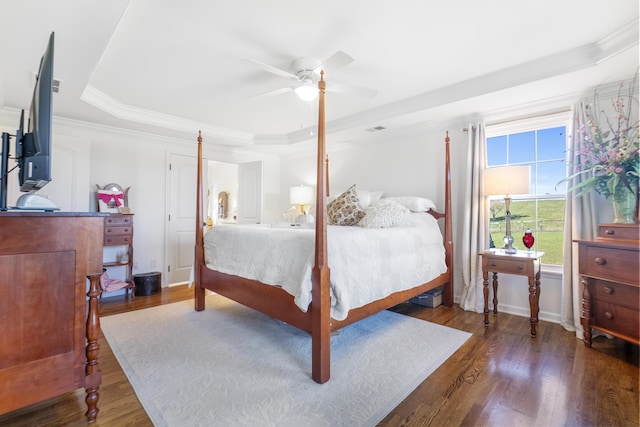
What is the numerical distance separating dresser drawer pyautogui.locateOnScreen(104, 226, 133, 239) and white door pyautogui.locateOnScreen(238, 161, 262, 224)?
2.04 metres

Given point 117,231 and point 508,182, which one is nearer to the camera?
point 508,182

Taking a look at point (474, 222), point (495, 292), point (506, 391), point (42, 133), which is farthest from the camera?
point (474, 222)

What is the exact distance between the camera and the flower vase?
2.17 m

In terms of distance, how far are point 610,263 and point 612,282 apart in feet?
0.59

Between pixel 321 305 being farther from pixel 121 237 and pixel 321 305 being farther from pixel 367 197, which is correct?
pixel 121 237

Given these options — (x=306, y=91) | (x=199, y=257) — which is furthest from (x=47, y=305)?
(x=306, y=91)

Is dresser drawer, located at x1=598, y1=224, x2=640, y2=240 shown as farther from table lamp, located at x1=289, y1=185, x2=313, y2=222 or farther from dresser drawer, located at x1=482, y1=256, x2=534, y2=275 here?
table lamp, located at x1=289, y1=185, x2=313, y2=222

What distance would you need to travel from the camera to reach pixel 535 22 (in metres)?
1.93

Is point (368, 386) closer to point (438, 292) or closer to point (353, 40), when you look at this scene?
point (438, 292)

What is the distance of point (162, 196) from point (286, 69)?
288 cm

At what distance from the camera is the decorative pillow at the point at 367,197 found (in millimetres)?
3773

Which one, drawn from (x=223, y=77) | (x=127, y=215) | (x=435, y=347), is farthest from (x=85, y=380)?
(x=127, y=215)

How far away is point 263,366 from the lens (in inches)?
79.0

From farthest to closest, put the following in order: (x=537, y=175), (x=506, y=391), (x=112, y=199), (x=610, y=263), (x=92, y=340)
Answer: (x=112, y=199)
(x=537, y=175)
(x=610, y=263)
(x=506, y=391)
(x=92, y=340)
